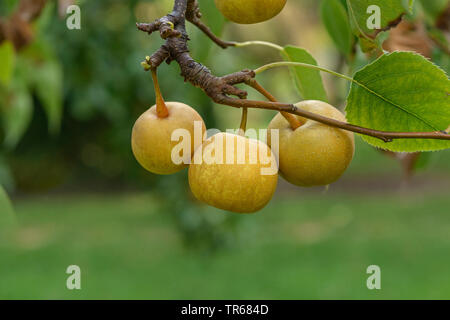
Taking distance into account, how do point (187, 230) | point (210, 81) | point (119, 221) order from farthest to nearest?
point (119, 221) < point (187, 230) < point (210, 81)

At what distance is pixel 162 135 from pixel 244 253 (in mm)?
3530

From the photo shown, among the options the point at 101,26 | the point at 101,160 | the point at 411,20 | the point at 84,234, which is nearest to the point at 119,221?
the point at 84,234

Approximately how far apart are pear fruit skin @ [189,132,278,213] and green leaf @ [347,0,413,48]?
0.53 feet

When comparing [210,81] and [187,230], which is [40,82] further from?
[187,230]

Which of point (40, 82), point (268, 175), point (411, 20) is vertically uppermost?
point (40, 82)

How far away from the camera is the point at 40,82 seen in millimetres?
1277

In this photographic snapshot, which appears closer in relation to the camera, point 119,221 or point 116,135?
point 116,135

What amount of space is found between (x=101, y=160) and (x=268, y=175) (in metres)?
5.42

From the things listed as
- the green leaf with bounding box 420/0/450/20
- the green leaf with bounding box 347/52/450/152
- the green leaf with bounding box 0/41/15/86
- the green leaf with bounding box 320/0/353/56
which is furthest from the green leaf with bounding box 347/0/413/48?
the green leaf with bounding box 0/41/15/86

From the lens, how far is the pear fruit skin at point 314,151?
0.50m

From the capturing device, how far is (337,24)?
755mm

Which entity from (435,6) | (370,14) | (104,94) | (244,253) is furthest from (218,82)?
(244,253)

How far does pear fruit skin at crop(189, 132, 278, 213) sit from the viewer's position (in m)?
0.48

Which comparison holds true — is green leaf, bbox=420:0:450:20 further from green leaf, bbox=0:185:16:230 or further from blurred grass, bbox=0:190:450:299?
blurred grass, bbox=0:190:450:299
